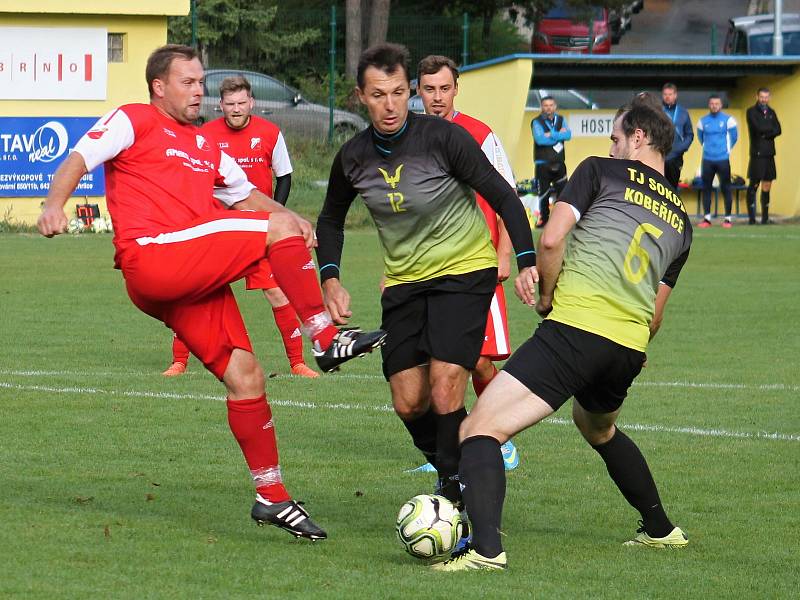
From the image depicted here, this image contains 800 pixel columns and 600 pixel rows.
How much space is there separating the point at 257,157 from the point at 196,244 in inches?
214

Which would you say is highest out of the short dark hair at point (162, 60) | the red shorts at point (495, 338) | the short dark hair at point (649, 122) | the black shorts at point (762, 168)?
the short dark hair at point (162, 60)

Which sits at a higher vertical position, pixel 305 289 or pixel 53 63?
pixel 305 289

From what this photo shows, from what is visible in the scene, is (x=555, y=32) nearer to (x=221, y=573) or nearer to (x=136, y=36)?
(x=136, y=36)

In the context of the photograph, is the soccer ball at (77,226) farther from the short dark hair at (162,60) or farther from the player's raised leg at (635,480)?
the player's raised leg at (635,480)

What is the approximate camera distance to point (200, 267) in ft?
20.7

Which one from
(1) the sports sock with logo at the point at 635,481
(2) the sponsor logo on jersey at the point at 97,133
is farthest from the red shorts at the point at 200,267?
(1) the sports sock with logo at the point at 635,481

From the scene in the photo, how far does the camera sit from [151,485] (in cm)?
756

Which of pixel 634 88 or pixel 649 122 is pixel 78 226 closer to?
pixel 634 88

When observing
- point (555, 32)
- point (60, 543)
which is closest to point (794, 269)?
point (60, 543)

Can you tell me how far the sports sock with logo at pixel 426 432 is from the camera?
7.05m

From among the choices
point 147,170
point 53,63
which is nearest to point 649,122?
point 147,170

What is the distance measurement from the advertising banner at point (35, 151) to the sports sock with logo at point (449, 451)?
61.0ft

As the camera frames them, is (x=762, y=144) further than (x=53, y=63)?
Yes

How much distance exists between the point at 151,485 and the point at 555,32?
1444 inches
